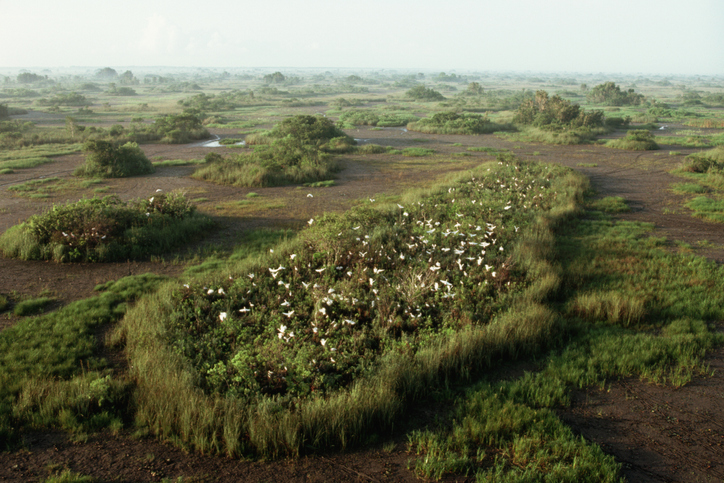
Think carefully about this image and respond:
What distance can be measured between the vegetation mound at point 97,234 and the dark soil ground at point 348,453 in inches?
14.0

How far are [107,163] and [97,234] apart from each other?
35.8 feet

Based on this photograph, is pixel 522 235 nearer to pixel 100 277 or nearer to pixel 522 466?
pixel 522 466

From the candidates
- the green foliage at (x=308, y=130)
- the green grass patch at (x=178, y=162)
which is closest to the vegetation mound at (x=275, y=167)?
the green grass patch at (x=178, y=162)

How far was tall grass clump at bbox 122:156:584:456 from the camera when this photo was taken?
507cm

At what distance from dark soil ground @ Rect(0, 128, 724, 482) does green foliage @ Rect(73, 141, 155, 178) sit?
878 millimetres

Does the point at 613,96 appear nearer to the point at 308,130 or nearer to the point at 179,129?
the point at 308,130

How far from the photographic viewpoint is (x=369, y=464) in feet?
15.3

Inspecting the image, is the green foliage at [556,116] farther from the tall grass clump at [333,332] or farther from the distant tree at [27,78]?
the distant tree at [27,78]

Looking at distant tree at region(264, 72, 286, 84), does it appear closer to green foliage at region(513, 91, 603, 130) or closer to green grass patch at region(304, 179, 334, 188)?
green foliage at region(513, 91, 603, 130)

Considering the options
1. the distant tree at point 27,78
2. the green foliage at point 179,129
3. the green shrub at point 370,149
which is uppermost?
the distant tree at point 27,78

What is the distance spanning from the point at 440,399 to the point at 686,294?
606 cm

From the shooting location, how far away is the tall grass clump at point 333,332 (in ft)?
16.6

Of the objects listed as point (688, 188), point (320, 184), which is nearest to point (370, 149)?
point (320, 184)

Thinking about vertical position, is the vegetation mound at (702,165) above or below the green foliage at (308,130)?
below
